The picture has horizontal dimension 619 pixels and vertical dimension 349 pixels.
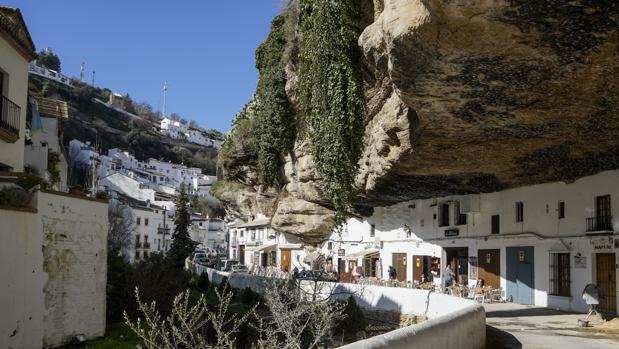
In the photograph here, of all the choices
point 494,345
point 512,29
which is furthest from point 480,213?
point 512,29

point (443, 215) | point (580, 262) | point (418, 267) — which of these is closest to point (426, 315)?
point (580, 262)

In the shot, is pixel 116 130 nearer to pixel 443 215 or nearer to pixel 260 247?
pixel 260 247

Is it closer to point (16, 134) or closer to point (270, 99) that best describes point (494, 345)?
point (16, 134)

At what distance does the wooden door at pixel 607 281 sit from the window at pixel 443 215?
36.0ft

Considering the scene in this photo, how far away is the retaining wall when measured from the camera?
276 inches

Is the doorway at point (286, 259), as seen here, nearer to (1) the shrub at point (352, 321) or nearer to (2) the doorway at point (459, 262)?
(2) the doorway at point (459, 262)

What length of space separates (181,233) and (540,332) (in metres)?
38.6

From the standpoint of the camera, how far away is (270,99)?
117 ft

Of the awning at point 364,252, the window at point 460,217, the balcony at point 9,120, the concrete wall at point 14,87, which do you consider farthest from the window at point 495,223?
the balcony at point 9,120

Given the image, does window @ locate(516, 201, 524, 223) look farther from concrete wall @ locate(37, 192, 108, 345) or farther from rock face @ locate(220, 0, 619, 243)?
concrete wall @ locate(37, 192, 108, 345)

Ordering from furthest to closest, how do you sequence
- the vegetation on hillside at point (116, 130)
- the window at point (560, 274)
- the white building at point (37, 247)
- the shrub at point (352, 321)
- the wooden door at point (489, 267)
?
the vegetation on hillside at point (116, 130), the wooden door at point (489, 267), the shrub at point (352, 321), the window at point (560, 274), the white building at point (37, 247)

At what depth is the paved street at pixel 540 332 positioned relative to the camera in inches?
503

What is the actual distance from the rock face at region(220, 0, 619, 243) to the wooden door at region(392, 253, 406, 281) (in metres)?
11.5

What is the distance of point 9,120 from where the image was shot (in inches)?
718
